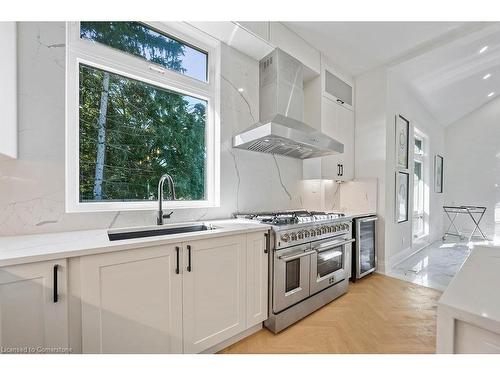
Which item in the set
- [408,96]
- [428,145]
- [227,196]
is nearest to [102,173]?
[227,196]

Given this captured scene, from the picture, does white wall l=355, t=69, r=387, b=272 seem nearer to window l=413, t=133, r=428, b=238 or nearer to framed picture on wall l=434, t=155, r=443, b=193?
window l=413, t=133, r=428, b=238

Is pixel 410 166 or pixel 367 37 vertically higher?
pixel 367 37

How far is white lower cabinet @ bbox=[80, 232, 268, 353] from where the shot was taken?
1.09 metres

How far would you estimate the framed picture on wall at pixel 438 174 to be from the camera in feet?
18.0

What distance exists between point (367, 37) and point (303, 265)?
8.86 ft

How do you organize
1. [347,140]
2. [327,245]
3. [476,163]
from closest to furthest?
[327,245], [347,140], [476,163]

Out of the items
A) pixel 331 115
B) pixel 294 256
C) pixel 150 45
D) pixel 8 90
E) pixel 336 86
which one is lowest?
pixel 294 256

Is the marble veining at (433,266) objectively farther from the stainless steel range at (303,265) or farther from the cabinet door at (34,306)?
the cabinet door at (34,306)

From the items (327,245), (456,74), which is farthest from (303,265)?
(456,74)

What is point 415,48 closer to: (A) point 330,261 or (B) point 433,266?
(A) point 330,261

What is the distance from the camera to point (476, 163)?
5555 mm

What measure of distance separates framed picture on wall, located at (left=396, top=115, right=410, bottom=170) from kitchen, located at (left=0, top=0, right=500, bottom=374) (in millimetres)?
169

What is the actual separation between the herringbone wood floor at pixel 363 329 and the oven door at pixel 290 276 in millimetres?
236
